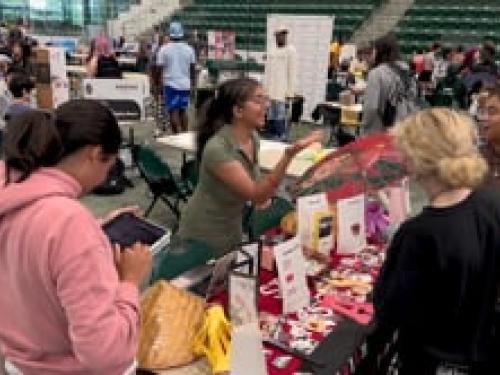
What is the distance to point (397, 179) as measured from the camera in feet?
8.61

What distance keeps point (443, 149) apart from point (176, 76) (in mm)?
6685

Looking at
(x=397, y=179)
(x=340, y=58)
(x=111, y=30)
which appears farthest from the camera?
(x=111, y=30)

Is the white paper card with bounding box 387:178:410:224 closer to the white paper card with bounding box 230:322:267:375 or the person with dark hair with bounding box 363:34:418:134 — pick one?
the white paper card with bounding box 230:322:267:375

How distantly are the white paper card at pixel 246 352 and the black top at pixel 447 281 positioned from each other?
0.37m

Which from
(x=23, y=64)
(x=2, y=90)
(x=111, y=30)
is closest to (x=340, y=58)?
(x=23, y=64)

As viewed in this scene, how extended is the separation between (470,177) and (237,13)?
1712 cm

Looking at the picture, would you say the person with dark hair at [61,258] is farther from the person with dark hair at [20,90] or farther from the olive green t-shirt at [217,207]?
the person with dark hair at [20,90]

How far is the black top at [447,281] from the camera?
5.02 ft

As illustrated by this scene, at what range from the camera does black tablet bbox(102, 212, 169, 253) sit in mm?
1693

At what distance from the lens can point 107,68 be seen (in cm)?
810

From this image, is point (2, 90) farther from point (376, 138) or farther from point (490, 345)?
point (490, 345)

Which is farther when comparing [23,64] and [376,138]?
[23,64]

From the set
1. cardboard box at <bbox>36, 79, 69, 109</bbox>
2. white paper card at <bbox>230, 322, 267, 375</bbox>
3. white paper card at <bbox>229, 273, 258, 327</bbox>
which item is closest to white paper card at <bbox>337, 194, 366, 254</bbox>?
white paper card at <bbox>229, 273, 258, 327</bbox>

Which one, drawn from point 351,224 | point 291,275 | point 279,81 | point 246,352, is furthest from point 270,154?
point 279,81
